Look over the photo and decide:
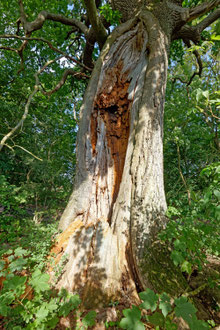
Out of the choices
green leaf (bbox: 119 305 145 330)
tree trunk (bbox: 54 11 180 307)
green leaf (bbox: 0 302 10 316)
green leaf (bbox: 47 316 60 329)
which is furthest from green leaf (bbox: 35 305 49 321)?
green leaf (bbox: 119 305 145 330)

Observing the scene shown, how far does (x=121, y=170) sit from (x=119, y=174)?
69mm

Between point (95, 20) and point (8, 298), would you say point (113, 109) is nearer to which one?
point (95, 20)

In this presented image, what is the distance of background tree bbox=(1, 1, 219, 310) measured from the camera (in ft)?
5.10

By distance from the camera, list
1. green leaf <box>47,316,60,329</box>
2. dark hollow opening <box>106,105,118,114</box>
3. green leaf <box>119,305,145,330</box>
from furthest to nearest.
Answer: dark hollow opening <box>106,105,118,114</box>, green leaf <box>47,316,60,329</box>, green leaf <box>119,305,145,330</box>

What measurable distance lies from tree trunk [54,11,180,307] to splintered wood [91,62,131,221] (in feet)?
0.05

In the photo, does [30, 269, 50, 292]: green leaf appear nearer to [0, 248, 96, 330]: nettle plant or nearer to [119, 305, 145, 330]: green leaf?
[0, 248, 96, 330]: nettle plant

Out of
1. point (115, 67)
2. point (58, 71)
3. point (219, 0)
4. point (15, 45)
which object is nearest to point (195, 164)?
point (219, 0)

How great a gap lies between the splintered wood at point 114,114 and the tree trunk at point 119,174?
0.02m

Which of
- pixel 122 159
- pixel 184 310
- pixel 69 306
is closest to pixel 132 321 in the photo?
pixel 184 310

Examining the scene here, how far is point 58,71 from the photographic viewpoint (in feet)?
20.1

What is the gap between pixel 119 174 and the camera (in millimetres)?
2209

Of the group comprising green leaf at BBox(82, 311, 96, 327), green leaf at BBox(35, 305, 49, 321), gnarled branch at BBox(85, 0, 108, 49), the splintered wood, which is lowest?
green leaf at BBox(82, 311, 96, 327)

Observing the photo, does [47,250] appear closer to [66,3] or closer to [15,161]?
[15,161]

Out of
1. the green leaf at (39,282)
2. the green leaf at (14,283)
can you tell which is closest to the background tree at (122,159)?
the green leaf at (39,282)
